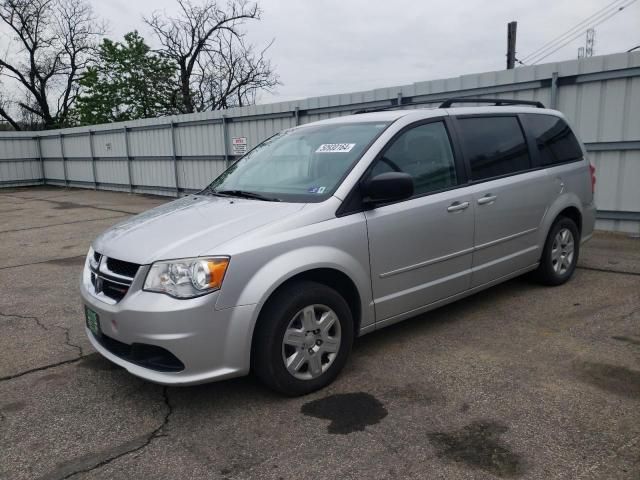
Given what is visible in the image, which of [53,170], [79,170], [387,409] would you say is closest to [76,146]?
[79,170]

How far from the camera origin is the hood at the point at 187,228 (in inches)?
117

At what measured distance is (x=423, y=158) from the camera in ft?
12.9

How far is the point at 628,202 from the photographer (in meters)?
7.59

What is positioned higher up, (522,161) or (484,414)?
(522,161)

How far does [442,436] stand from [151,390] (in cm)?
182

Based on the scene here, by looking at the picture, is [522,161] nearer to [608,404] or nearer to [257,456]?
[608,404]

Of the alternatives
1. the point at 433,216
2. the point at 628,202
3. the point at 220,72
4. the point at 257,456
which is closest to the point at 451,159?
the point at 433,216

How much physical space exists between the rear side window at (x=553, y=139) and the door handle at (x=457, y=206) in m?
1.29

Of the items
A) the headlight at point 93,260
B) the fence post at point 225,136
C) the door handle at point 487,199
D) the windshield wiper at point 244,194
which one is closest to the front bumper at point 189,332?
the headlight at point 93,260

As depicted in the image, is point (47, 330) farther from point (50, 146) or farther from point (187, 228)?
point (50, 146)

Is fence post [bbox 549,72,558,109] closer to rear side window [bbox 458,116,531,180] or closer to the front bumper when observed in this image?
rear side window [bbox 458,116,531,180]

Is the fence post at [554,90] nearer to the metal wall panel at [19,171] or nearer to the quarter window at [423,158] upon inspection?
the quarter window at [423,158]

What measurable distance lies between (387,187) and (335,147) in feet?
2.28

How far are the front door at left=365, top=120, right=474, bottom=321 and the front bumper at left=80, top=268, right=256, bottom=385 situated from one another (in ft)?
3.39
